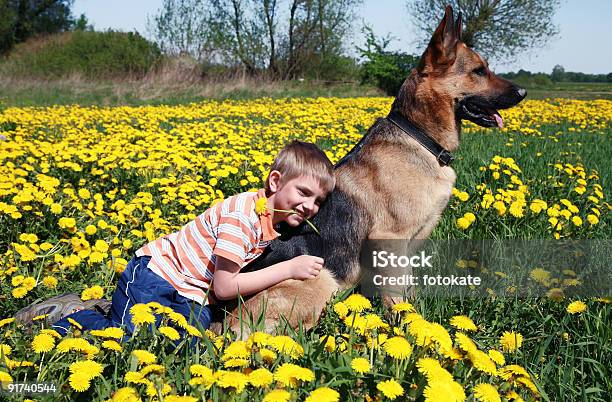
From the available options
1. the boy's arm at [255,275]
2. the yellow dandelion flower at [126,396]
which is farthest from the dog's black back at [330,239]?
the yellow dandelion flower at [126,396]

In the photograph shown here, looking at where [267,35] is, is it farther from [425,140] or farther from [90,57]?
[425,140]

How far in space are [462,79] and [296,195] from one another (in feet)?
4.90

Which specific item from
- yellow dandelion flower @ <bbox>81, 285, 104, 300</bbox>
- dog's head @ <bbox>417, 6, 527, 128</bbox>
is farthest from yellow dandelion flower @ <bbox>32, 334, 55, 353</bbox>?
dog's head @ <bbox>417, 6, 527, 128</bbox>

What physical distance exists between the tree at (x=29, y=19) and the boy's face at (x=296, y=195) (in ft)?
122

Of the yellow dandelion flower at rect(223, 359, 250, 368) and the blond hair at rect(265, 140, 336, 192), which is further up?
the blond hair at rect(265, 140, 336, 192)

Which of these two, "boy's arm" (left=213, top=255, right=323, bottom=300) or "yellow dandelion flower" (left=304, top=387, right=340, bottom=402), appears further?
"boy's arm" (left=213, top=255, right=323, bottom=300)

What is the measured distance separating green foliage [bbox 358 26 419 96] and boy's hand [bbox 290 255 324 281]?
70.8 feet

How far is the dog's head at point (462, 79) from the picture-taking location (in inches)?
127

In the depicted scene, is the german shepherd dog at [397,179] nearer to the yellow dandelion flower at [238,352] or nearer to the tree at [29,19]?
the yellow dandelion flower at [238,352]

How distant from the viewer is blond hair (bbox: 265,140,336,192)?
259 centimetres

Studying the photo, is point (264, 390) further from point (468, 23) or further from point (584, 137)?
point (468, 23)

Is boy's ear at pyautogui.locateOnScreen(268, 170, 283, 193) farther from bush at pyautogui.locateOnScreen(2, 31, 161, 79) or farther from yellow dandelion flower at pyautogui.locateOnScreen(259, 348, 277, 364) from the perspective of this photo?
bush at pyautogui.locateOnScreen(2, 31, 161, 79)

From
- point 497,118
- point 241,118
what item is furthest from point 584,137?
point 241,118

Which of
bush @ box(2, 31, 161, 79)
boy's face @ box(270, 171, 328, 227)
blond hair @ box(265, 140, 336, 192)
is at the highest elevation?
bush @ box(2, 31, 161, 79)
